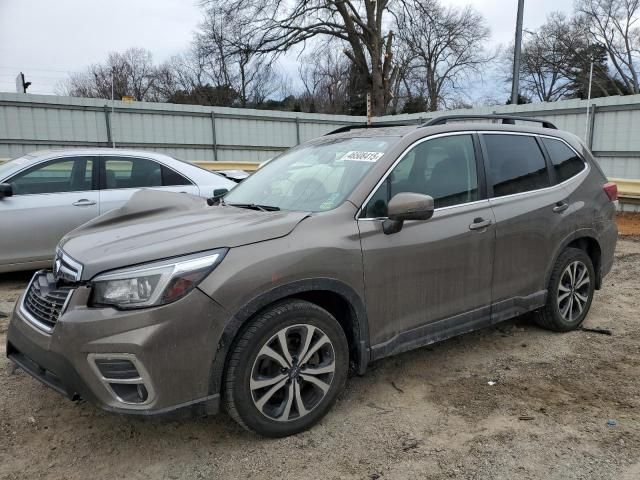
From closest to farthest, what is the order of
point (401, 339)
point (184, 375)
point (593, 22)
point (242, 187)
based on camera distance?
point (184, 375), point (401, 339), point (242, 187), point (593, 22)

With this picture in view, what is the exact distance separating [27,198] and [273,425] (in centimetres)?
456

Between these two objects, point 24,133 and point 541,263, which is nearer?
point 541,263

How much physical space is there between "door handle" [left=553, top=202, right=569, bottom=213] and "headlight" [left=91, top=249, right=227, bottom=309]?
291 cm

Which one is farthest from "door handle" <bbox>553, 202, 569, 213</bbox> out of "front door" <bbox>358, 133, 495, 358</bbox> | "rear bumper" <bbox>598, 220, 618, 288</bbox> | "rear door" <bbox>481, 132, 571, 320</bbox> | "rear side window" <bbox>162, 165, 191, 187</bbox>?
"rear side window" <bbox>162, 165, 191, 187</bbox>

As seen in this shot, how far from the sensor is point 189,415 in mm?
2570

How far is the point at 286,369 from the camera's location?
2812 millimetres

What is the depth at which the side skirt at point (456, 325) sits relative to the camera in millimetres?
3264

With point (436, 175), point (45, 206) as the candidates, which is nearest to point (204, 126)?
point (45, 206)

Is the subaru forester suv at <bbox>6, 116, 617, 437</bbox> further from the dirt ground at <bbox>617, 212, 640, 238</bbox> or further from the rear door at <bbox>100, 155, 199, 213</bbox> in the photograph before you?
the dirt ground at <bbox>617, 212, 640, 238</bbox>

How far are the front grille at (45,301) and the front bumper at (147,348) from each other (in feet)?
0.37

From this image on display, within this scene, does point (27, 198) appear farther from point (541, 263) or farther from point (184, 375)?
point (541, 263)

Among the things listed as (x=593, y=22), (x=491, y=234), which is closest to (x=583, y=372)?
(x=491, y=234)

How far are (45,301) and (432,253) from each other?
2252 millimetres

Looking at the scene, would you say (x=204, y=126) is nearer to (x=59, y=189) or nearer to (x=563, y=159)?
(x=59, y=189)
